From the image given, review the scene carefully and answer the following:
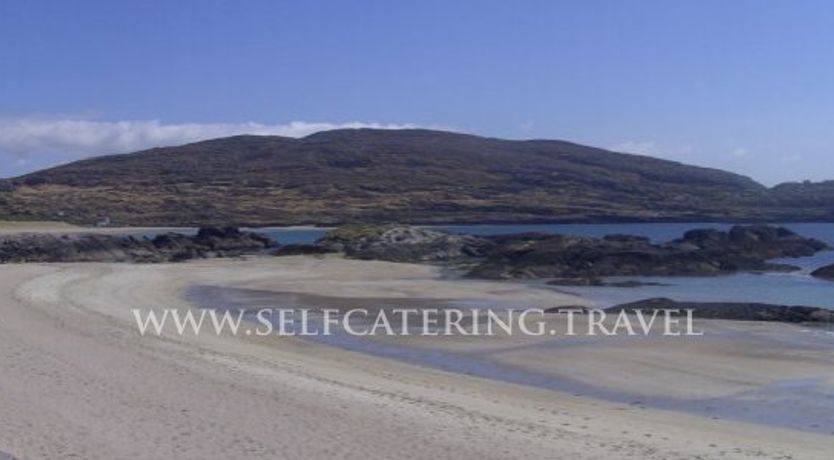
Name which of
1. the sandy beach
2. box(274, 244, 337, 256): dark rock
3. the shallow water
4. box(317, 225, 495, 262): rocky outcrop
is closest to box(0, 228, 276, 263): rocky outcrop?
box(274, 244, 337, 256): dark rock

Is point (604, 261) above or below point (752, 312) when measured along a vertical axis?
above

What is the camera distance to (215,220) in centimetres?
10381

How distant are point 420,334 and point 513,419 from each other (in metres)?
9.65

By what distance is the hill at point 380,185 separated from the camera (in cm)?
10500

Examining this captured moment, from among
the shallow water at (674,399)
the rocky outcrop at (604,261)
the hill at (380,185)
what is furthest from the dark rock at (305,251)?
the hill at (380,185)

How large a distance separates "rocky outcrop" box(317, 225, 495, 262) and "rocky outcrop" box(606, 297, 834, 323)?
23.4 metres

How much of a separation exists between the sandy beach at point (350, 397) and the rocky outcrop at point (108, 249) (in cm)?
2815

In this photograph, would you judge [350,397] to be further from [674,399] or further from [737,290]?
[737,290]

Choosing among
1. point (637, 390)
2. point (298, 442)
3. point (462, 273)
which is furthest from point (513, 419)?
point (462, 273)

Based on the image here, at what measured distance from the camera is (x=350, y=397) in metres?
12.7

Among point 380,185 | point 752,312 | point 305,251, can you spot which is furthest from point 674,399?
point 380,185

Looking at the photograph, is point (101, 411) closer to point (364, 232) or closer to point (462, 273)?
point (462, 273)

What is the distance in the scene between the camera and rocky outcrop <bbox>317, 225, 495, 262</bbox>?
163 feet

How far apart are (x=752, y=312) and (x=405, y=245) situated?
29.5 meters
